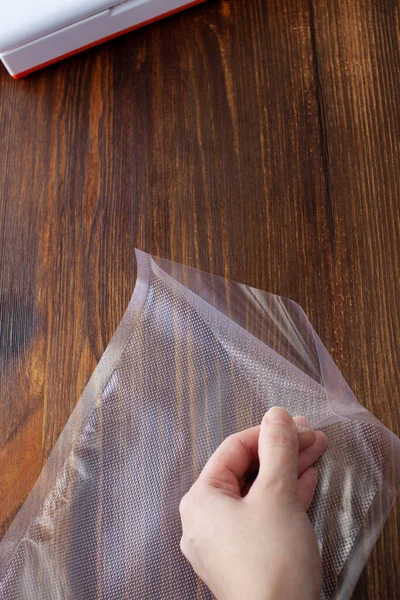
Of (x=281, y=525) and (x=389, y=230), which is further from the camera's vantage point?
(x=389, y=230)

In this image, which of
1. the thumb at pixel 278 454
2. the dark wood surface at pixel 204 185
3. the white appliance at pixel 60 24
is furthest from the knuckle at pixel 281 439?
the white appliance at pixel 60 24

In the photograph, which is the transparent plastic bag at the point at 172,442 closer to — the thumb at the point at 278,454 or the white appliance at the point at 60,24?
the thumb at the point at 278,454

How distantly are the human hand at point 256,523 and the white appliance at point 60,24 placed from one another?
16.2 inches

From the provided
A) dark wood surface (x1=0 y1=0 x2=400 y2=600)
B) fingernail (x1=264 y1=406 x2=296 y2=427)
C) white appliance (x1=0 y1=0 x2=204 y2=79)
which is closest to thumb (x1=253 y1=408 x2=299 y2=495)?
fingernail (x1=264 y1=406 x2=296 y2=427)

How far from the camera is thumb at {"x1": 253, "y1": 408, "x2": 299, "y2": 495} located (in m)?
0.41

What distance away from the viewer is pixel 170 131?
2.02ft

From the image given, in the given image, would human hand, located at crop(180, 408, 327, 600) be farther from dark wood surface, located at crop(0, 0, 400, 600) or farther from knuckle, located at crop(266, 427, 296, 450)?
dark wood surface, located at crop(0, 0, 400, 600)

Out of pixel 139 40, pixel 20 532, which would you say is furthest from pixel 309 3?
pixel 20 532

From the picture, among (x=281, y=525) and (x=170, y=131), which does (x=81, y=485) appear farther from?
(x=170, y=131)

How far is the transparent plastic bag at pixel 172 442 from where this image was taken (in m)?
0.49

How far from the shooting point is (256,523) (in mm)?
400

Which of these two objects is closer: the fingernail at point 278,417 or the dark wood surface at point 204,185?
the fingernail at point 278,417

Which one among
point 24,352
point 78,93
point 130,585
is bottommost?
point 130,585

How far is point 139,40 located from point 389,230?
0.31 metres
